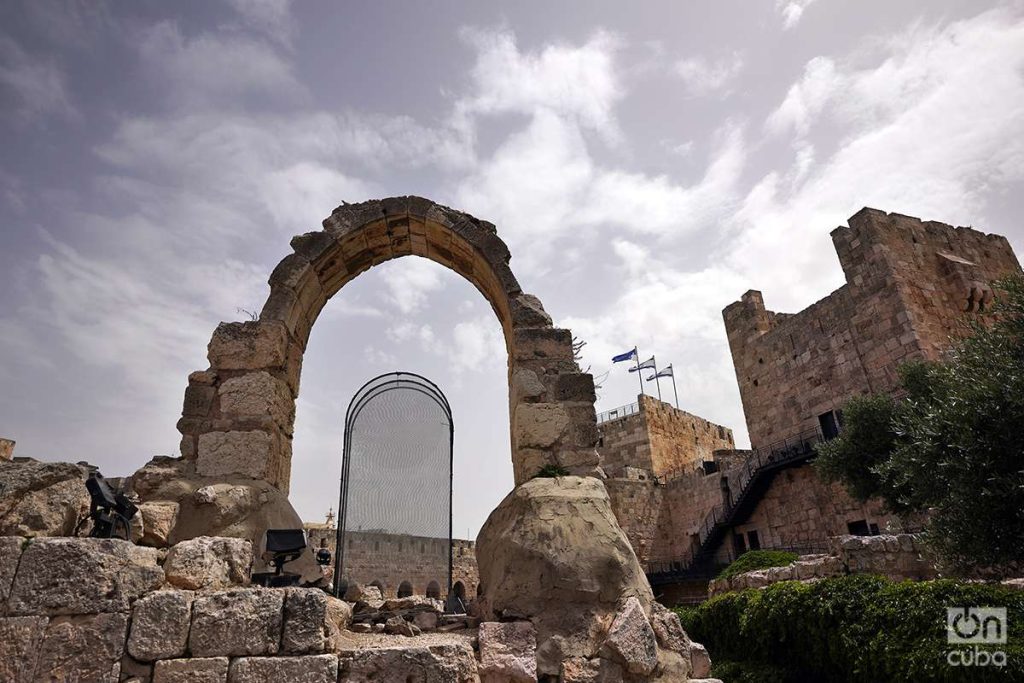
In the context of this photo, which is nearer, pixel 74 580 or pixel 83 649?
pixel 83 649

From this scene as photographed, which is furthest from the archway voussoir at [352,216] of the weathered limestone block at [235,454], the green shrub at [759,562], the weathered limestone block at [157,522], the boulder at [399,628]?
the green shrub at [759,562]

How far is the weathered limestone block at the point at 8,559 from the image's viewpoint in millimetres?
3012

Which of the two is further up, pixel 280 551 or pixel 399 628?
pixel 280 551

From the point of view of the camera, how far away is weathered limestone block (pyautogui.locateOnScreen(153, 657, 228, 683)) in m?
2.98

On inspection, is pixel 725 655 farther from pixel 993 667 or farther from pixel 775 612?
pixel 993 667

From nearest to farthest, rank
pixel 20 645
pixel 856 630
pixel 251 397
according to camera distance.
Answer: pixel 20 645, pixel 251 397, pixel 856 630

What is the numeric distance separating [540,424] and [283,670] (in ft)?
8.26

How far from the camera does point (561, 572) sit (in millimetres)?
3721

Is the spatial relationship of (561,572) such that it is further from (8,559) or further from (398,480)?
(8,559)

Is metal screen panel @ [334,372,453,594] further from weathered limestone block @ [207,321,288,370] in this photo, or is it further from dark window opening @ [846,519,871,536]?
dark window opening @ [846,519,871,536]

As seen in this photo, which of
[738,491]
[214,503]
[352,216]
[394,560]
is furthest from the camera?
[738,491]

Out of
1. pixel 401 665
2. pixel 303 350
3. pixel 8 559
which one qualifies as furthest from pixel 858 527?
pixel 8 559

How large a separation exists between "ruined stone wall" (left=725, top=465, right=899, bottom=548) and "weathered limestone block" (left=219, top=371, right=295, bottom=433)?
56.8 ft

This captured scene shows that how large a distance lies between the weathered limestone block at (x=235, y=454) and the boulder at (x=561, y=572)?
2023 millimetres
